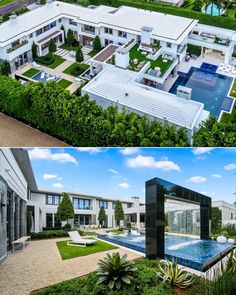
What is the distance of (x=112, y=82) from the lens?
43.5 feet

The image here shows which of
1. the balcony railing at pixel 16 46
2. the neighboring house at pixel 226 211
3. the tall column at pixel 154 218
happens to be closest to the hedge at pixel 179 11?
the balcony railing at pixel 16 46

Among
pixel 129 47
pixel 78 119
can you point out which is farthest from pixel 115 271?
pixel 129 47

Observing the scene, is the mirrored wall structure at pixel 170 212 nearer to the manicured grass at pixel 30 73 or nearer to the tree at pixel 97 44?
the manicured grass at pixel 30 73

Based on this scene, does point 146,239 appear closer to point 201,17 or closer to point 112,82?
point 112,82

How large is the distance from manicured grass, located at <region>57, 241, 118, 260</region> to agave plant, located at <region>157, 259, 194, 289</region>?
2.04ft

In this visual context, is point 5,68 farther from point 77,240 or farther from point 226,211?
point 226,211

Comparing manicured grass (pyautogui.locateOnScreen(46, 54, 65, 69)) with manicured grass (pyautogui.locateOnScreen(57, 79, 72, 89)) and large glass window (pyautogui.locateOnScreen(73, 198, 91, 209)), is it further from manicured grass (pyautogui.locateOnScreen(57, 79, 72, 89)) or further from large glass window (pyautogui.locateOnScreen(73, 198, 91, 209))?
large glass window (pyautogui.locateOnScreen(73, 198, 91, 209))

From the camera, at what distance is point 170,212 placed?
163 inches

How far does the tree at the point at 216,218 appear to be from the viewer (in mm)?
4383

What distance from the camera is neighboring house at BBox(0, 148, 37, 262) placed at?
4.16 m

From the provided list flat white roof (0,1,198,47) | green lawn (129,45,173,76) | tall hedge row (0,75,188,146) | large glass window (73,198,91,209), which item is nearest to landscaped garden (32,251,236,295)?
large glass window (73,198,91,209)

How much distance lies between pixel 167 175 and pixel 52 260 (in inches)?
62.5

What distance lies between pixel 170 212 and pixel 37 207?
58.8 inches

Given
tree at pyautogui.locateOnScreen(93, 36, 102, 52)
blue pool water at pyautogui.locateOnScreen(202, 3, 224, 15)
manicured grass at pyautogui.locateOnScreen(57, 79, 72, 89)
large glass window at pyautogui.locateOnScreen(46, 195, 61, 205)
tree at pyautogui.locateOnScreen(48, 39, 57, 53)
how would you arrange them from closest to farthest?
large glass window at pyautogui.locateOnScreen(46, 195, 61, 205) → manicured grass at pyautogui.locateOnScreen(57, 79, 72, 89) → tree at pyautogui.locateOnScreen(48, 39, 57, 53) → tree at pyautogui.locateOnScreen(93, 36, 102, 52) → blue pool water at pyautogui.locateOnScreen(202, 3, 224, 15)
